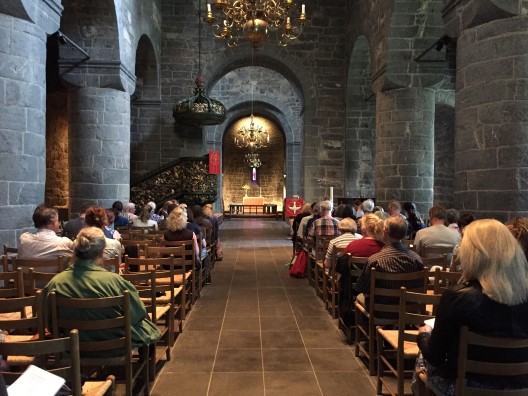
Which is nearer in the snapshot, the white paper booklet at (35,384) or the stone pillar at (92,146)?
the white paper booklet at (35,384)

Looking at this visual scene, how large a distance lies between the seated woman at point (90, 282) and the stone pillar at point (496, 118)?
4512 millimetres

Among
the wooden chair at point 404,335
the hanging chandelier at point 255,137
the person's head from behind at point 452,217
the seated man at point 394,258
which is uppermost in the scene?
the hanging chandelier at point 255,137

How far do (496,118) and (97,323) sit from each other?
16.7 feet

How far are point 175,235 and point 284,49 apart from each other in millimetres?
10514

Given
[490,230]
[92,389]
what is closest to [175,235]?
[92,389]

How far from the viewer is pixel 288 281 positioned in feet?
25.8

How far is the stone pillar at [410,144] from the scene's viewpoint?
9781mm

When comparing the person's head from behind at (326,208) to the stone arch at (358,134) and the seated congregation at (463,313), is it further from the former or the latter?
the stone arch at (358,134)

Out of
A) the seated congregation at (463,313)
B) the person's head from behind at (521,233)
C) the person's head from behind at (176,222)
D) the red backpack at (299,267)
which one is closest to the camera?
the seated congregation at (463,313)

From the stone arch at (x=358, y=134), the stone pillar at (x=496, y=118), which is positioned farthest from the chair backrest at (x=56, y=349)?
the stone arch at (x=358, y=134)

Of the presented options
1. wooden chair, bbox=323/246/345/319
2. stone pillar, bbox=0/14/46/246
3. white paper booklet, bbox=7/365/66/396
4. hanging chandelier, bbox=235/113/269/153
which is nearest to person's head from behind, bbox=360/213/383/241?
wooden chair, bbox=323/246/345/319

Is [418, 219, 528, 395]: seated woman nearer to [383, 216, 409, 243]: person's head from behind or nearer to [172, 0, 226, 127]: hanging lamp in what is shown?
[383, 216, 409, 243]: person's head from behind

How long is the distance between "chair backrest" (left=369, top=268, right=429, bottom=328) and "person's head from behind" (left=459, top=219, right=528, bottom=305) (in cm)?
139

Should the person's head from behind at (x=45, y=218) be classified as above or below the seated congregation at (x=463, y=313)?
above
